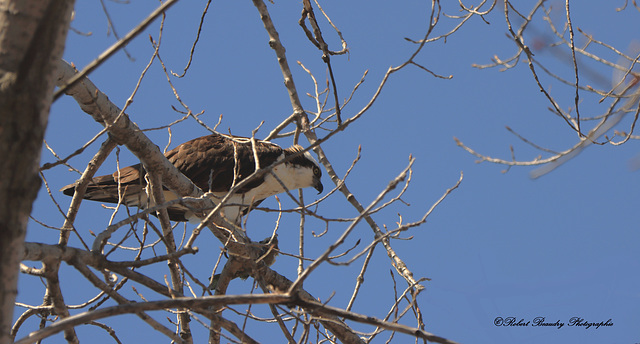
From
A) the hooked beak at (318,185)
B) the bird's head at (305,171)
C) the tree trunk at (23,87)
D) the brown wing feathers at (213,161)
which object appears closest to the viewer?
the tree trunk at (23,87)

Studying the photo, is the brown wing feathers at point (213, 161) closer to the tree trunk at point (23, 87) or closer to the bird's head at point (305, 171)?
the bird's head at point (305, 171)

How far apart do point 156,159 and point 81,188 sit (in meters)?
0.53

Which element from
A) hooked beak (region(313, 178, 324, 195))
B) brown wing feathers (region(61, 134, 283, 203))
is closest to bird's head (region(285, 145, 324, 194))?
hooked beak (region(313, 178, 324, 195))

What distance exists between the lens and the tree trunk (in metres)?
1.73

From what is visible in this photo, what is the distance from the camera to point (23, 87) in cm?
174

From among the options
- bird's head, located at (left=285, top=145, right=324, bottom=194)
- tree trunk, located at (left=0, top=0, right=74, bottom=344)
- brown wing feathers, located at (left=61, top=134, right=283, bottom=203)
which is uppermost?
bird's head, located at (left=285, top=145, right=324, bottom=194)

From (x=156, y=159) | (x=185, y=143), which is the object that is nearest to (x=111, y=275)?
(x=156, y=159)

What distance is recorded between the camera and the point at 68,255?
2609 mm

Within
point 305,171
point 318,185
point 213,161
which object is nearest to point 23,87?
point 213,161

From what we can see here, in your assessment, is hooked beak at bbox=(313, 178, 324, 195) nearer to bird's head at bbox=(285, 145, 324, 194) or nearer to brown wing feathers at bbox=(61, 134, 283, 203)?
bird's head at bbox=(285, 145, 324, 194)

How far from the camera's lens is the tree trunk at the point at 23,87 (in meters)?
1.73

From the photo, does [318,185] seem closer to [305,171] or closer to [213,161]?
[305,171]

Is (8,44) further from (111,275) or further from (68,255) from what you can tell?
(111,275)

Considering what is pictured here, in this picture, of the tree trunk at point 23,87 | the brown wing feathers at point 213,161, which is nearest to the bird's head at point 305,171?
the brown wing feathers at point 213,161
